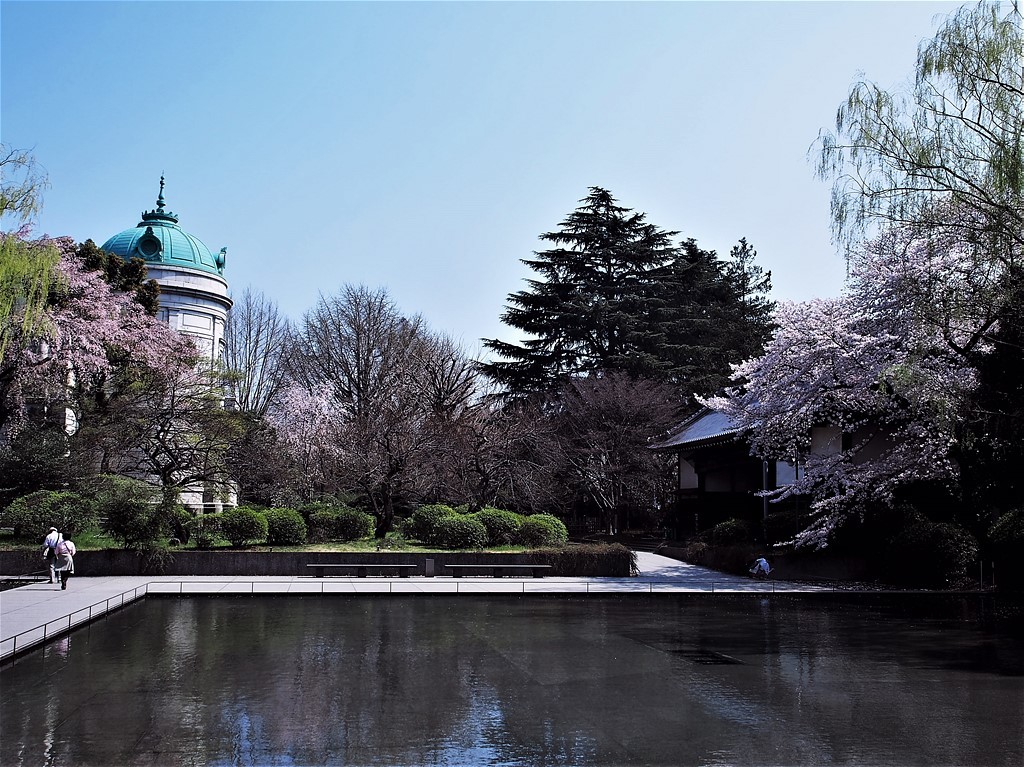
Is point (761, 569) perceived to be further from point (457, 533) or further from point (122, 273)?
point (122, 273)

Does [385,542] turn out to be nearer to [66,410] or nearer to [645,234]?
[66,410]

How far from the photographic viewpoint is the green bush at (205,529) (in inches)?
1068

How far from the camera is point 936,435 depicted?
2536 cm

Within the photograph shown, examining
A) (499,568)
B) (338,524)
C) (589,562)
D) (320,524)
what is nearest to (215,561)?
(320,524)

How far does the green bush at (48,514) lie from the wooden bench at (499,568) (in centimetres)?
1089

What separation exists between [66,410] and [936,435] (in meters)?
29.3

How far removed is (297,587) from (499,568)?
669cm

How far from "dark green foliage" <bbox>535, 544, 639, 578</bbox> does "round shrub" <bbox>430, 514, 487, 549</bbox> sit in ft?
6.74

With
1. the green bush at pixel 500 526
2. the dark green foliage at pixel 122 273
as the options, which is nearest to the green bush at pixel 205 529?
the green bush at pixel 500 526

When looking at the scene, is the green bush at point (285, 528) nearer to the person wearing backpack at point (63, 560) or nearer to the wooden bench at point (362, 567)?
the wooden bench at point (362, 567)

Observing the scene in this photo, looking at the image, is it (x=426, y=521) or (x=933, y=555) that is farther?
(x=426, y=521)

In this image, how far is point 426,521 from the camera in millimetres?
28469

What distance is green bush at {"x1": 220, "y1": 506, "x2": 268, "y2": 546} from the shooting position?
89.1 ft

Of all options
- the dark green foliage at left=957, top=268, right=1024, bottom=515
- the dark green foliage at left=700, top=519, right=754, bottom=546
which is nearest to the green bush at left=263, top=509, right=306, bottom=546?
the dark green foliage at left=700, top=519, right=754, bottom=546
